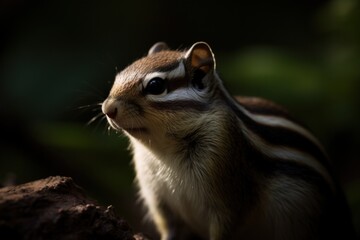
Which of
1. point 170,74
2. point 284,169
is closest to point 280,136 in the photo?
point 284,169

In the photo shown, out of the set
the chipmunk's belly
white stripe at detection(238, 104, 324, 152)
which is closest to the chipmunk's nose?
the chipmunk's belly

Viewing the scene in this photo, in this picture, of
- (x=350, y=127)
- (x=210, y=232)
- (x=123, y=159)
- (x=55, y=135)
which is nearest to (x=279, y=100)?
(x=350, y=127)

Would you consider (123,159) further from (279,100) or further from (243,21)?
(243,21)

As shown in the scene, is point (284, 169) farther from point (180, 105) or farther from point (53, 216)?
point (53, 216)

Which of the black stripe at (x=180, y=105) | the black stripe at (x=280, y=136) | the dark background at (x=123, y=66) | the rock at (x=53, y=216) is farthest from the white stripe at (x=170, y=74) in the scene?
the dark background at (x=123, y=66)

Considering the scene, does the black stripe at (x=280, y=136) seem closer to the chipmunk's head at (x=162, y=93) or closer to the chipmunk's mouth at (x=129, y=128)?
the chipmunk's head at (x=162, y=93)

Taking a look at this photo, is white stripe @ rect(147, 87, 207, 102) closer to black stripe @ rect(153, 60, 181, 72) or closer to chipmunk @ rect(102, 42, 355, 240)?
chipmunk @ rect(102, 42, 355, 240)
